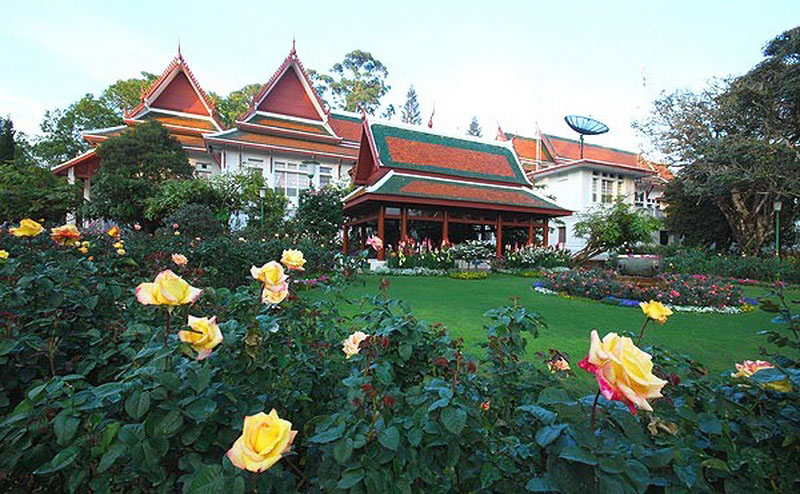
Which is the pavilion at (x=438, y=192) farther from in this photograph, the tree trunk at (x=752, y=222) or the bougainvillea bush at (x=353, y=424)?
the bougainvillea bush at (x=353, y=424)

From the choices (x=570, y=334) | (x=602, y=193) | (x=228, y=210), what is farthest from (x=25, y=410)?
(x=602, y=193)

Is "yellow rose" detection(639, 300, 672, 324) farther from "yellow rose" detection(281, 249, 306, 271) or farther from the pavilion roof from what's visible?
the pavilion roof

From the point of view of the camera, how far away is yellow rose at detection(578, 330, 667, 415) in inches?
28.6

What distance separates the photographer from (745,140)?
16.3m

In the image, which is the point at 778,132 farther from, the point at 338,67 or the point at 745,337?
the point at 338,67

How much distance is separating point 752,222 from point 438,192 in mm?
15967

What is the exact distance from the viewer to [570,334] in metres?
4.90

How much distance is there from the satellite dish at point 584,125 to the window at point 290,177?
59.5 feet

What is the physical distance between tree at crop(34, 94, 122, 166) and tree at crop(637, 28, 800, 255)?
37075mm

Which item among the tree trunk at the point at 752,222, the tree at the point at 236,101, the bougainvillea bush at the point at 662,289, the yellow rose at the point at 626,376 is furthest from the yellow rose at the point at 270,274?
the tree at the point at 236,101

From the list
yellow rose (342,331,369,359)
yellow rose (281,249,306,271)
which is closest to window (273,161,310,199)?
yellow rose (281,249,306,271)

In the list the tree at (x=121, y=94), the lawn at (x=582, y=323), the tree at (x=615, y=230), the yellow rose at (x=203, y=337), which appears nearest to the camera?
the yellow rose at (x=203, y=337)

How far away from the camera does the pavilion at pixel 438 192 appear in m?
14.0

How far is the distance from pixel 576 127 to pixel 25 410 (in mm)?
29975
